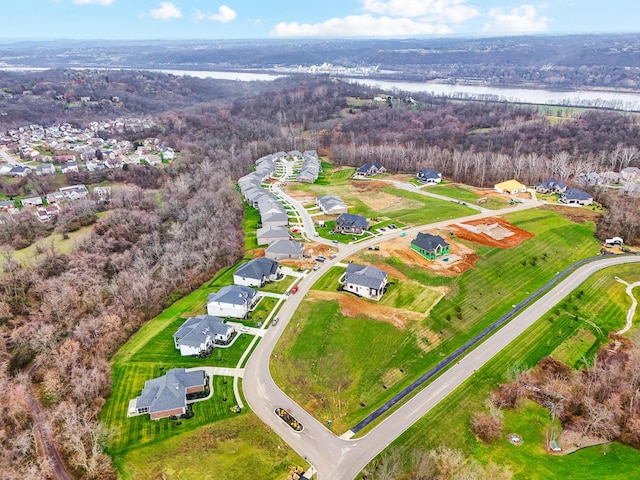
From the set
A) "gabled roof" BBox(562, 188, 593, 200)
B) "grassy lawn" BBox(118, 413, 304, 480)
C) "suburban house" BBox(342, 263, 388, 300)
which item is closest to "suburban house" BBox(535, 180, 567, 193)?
"gabled roof" BBox(562, 188, 593, 200)

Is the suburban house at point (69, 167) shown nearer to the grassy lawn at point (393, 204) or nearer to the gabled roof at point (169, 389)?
the grassy lawn at point (393, 204)

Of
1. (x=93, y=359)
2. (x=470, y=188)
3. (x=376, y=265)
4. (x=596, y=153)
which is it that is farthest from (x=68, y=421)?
(x=596, y=153)

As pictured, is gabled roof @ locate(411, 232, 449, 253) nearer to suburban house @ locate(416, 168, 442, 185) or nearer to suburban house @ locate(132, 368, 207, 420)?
suburban house @ locate(132, 368, 207, 420)

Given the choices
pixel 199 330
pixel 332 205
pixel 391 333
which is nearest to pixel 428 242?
pixel 391 333

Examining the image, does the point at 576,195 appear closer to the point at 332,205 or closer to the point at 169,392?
the point at 332,205

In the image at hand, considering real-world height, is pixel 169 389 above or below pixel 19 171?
below

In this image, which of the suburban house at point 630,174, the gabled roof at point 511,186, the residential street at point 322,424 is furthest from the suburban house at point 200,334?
the suburban house at point 630,174
